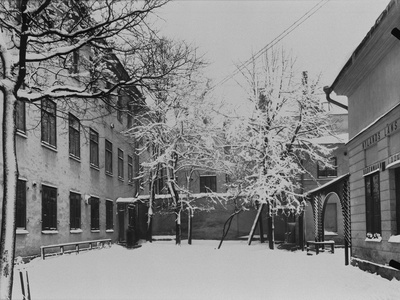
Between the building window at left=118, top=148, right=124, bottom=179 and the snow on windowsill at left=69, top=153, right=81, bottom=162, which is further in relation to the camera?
the building window at left=118, top=148, right=124, bottom=179

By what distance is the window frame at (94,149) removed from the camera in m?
27.6

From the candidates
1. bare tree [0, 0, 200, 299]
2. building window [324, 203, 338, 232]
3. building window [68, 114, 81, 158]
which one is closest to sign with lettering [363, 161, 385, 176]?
bare tree [0, 0, 200, 299]

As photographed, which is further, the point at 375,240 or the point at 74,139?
the point at 74,139

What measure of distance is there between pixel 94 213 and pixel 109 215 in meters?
3.37

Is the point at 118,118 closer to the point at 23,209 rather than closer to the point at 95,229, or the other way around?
the point at 95,229

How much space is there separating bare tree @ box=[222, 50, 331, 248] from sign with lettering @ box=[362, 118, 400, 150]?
46.6ft

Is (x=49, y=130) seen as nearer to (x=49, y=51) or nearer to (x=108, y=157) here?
(x=108, y=157)

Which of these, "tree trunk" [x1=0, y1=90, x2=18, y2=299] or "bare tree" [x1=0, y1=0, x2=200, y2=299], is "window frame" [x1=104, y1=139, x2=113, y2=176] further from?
"tree trunk" [x1=0, y1=90, x2=18, y2=299]

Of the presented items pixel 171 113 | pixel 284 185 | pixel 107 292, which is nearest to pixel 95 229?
pixel 171 113

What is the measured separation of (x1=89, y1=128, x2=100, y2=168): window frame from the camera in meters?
27.6

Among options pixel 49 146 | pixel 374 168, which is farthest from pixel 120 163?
pixel 374 168

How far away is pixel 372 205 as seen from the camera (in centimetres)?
1465

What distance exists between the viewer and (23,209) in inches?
722

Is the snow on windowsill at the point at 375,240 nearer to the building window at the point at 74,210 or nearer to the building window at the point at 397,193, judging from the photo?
the building window at the point at 397,193
